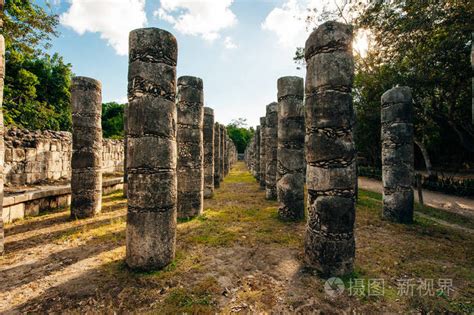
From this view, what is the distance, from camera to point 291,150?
8125 mm

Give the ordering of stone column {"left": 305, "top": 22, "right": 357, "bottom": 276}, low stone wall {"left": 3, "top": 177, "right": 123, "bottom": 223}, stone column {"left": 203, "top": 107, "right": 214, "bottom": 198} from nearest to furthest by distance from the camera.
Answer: stone column {"left": 305, "top": 22, "right": 357, "bottom": 276}, low stone wall {"left": 3, "top": 177, "right": 123, "bottom": 223}, stone column {"left": 203, "top": 107, "right": 214, "bottom": 198}

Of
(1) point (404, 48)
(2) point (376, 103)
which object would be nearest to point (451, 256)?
(1) point (404, 48)

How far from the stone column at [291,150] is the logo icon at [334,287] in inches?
145

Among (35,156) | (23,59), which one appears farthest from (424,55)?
(23,59)

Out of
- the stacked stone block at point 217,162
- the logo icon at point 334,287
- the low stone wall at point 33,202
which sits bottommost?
the logo icon at point 334,287

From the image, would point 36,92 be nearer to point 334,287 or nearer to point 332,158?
point 332,158

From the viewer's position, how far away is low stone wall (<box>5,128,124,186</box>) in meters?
9.47

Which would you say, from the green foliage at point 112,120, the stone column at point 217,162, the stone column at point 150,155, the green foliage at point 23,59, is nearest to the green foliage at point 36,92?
the green foliage at point 23,59

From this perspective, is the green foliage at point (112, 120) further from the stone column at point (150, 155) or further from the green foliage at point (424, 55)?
the stone column at point (150, 155)

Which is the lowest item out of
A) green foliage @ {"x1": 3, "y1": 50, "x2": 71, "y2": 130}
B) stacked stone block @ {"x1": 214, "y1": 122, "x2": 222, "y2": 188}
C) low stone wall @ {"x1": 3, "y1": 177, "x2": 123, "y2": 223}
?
low stone wall @ {"x1": 3, "y1": 177, "x2": 123, "y2": 223}

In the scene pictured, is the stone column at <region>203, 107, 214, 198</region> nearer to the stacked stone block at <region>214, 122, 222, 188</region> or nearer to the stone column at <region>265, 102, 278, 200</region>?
the stone column at <region>265, 102, 278, 200</region>

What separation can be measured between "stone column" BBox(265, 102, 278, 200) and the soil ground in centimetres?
425

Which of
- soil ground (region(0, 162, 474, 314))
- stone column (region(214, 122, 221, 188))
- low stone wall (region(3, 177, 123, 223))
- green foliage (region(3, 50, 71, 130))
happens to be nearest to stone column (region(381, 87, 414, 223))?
soil ground (region(0, 162, 474, 314))

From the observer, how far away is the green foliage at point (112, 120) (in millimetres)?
34756
